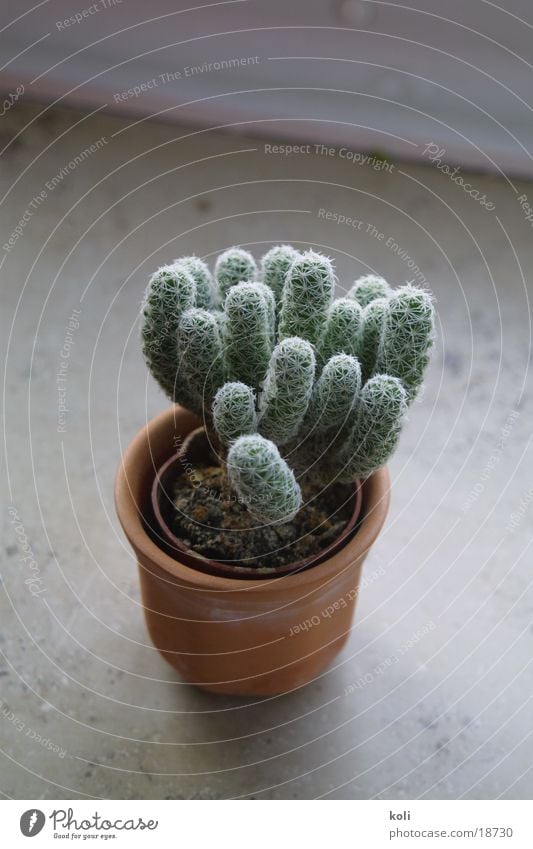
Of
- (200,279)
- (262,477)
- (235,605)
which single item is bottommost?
(235,605)

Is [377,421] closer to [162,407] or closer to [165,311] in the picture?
[165,311]

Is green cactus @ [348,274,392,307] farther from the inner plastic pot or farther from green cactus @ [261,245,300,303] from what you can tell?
the inner plastic pot

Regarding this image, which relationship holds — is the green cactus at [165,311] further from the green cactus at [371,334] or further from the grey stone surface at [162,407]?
the grey stone surface at [162,407]

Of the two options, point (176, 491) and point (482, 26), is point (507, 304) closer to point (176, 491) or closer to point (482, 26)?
point (482, 26)

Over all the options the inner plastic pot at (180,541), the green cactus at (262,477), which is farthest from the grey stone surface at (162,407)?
the green cactus at (262,477)

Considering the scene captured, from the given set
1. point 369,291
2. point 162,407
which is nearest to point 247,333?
point 369,291

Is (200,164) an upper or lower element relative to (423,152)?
lower
